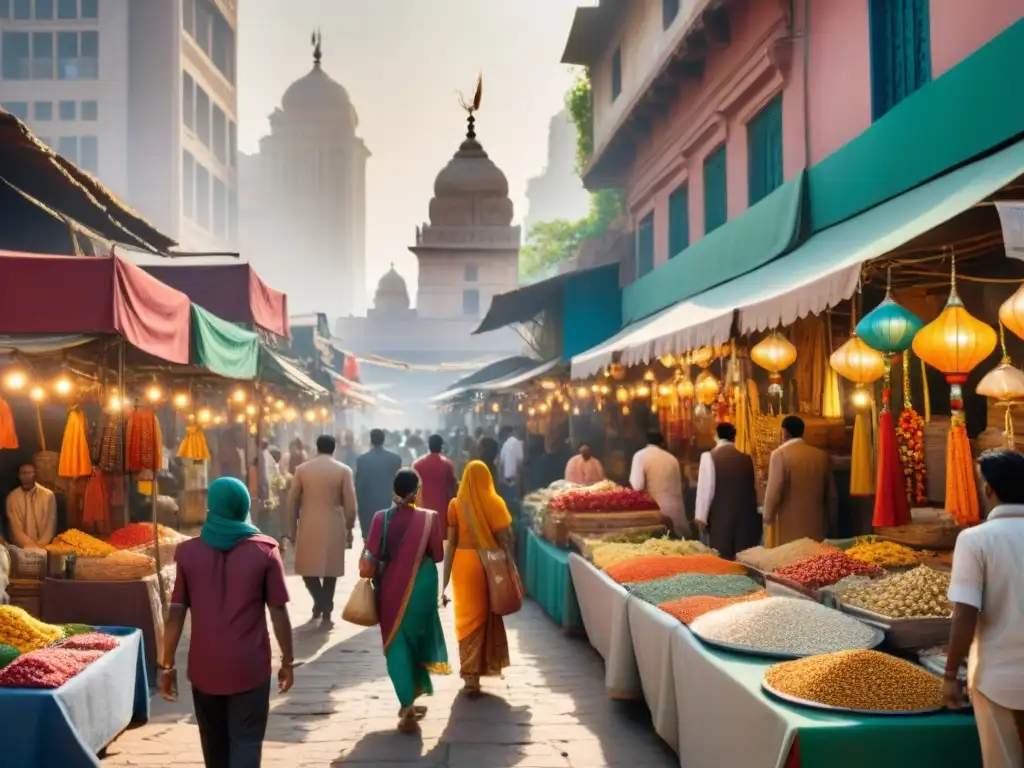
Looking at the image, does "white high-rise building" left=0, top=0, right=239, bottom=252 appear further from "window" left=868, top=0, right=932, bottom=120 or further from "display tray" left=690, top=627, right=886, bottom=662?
"display tray" left=690, top=627, right=886, bottom=662

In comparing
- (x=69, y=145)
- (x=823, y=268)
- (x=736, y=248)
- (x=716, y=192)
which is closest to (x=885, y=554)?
(x=823, y=268)

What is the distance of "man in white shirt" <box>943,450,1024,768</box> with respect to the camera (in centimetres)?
337

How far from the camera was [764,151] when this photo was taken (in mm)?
11648

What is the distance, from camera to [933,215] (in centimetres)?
536

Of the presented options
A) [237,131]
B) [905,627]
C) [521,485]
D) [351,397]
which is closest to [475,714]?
[905,627]

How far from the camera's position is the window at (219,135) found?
4494cm

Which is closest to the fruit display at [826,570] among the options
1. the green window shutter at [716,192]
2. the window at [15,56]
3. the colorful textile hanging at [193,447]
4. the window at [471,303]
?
the green window shutter at [716,192]

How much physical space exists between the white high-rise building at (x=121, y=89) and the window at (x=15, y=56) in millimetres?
42

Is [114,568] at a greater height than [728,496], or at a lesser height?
lesser

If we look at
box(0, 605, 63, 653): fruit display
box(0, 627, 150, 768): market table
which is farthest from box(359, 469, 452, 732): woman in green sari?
box(0, 605, 63, 653): fruit display

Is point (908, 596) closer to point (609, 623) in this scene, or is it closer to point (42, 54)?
point (609, 623)

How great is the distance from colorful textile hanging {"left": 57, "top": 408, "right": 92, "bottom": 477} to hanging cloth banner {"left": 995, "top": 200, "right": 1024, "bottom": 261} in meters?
7.24

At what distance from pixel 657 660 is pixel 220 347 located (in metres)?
4.79

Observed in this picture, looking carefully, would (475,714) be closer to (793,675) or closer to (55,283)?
(793,675)
